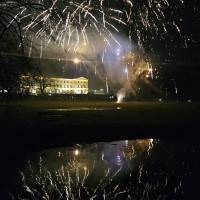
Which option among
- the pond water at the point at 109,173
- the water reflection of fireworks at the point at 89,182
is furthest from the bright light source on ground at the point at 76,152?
the water reflection of fireworks at the point at 89,182

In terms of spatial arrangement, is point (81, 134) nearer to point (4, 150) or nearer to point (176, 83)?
point (4, 150)

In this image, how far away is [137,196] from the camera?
32.3 ft

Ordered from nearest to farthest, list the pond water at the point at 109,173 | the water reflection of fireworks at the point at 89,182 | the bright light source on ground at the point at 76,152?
the water reflection of fireworks at the point at 89,182, the pond water at the point at 109,173, the bright light source on ground at the point at 76,152

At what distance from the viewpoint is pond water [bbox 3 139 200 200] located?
10.1m

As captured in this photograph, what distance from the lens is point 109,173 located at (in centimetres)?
1260

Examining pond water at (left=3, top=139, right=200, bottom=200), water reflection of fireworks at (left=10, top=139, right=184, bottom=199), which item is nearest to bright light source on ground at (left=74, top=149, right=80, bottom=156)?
pond water at (left=3, top=139, right=200, bottom=200)

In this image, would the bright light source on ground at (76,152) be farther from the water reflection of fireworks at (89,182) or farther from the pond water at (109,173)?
the water reflection of fireworks at (89,182)

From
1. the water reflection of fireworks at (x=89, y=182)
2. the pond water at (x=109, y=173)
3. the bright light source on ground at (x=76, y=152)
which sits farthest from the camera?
the bright light source on ground at (x=76, y=152)

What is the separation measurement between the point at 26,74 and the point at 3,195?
4.16m

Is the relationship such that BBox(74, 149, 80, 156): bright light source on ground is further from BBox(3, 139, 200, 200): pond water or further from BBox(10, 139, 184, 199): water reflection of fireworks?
BBox(10, 139, 184, 199): water reflection of fireworks

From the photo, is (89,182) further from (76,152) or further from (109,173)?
(76,152)

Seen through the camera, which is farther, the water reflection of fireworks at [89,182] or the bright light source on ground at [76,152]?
the bright light source on ground at [76,152]

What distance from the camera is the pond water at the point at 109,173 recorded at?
1015 centimetres

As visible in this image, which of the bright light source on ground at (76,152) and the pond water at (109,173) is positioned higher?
the pond water at (109,173)
